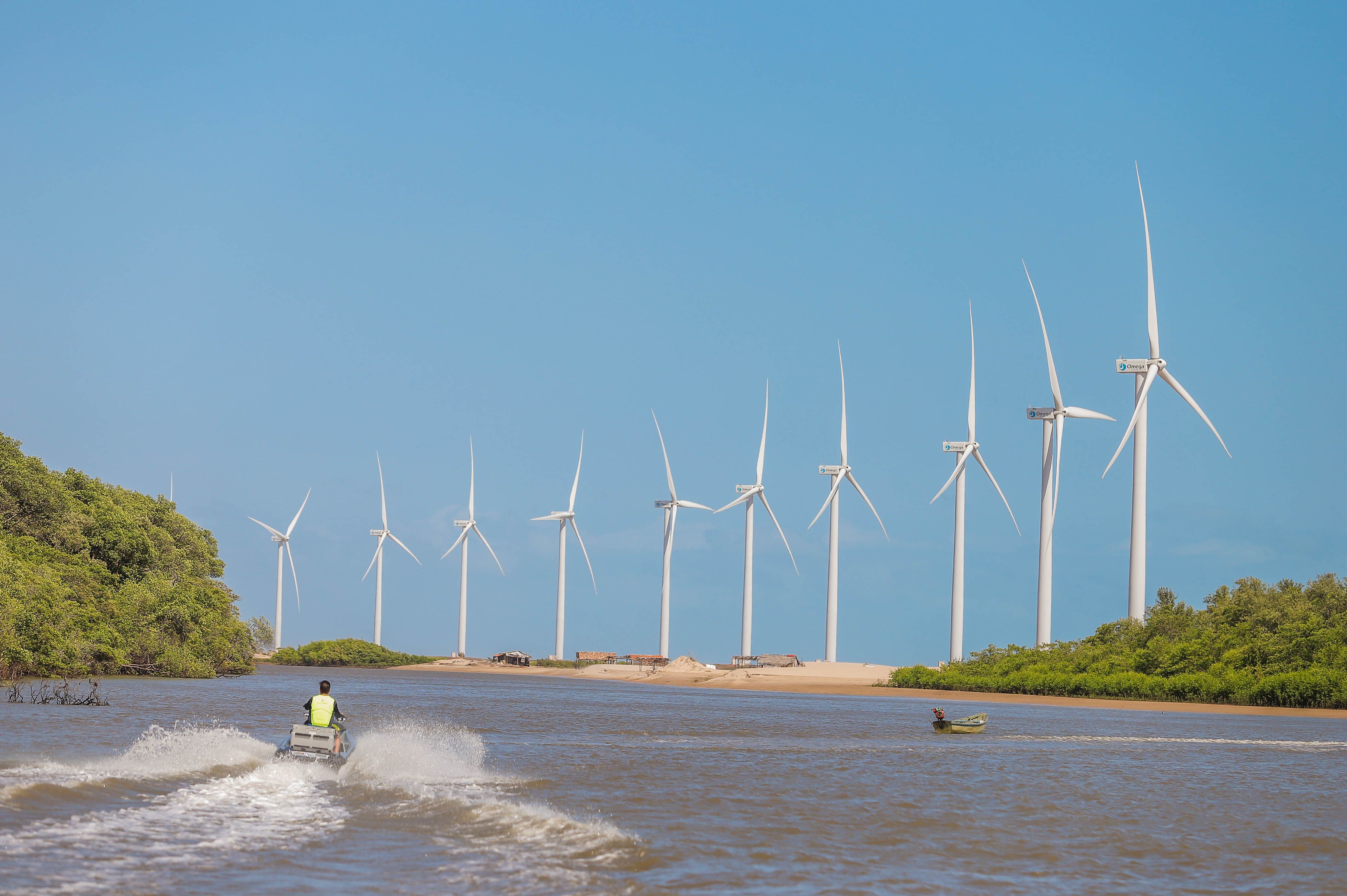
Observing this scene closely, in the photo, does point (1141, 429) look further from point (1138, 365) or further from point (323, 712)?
point (323, 712)

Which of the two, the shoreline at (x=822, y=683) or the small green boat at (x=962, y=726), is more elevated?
the small green boat at (x=962, y=726)

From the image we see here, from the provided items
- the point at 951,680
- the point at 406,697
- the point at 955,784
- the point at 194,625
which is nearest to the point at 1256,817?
the point at 955,784

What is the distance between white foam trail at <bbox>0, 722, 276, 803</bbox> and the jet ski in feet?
3.06

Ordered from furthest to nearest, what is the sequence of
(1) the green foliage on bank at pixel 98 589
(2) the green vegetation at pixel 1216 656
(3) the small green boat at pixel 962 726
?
(2) the green vegetation at pixel 1216 656 → (1) the green foliage on bank at pixel 98 589 → (3) the small green boat at pixel 962 726

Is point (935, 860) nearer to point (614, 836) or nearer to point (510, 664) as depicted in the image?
point (614, 836)

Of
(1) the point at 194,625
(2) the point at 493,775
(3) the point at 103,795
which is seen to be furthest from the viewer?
(1) the point at 194,625

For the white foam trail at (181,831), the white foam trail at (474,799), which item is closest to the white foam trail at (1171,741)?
the white foam trail at (474,799)

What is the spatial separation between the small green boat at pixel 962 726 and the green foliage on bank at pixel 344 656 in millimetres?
112310

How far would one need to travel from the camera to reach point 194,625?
73062 millimetres

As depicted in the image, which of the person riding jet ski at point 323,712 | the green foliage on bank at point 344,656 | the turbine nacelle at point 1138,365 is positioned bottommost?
Answer: the green foliage on bank at point 344,656

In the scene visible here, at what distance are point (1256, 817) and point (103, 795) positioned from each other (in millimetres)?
21515

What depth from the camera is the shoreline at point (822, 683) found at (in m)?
69.8

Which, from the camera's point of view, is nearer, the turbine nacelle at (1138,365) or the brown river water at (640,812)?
the brown river water at (640,812)

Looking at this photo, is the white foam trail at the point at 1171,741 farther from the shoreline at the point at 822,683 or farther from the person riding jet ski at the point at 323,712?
the person riding jet ski at the point at 323,712
